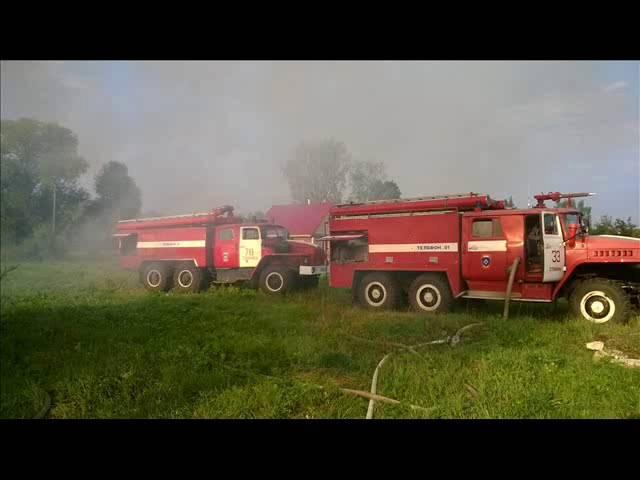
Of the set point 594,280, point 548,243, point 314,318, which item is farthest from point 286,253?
point 594,280

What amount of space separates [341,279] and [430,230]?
2.16 metres

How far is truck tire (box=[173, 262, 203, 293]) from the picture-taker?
1115 cm

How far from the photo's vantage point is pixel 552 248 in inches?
270

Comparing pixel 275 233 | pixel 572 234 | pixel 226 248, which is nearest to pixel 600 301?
pixel 572 234

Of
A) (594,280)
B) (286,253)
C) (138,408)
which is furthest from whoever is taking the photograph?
(286,253)

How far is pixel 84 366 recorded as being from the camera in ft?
15.1

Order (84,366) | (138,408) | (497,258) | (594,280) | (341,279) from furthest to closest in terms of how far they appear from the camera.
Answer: (341,279), (497,258), (594,280), (84,366), (138,408)

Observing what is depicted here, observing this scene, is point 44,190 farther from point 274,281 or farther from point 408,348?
point 408,348

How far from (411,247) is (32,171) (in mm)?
7912

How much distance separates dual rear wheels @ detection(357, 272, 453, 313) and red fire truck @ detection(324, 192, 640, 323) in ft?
0.06

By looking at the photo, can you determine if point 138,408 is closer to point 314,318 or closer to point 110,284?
point 314,318

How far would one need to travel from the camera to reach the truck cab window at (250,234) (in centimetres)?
1083

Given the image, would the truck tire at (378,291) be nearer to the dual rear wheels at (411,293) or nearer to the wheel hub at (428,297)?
the dual rear wheels at (411,293)

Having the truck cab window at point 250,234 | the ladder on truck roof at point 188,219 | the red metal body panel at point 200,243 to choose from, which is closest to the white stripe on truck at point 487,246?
the red metal body panel at point 200,243
